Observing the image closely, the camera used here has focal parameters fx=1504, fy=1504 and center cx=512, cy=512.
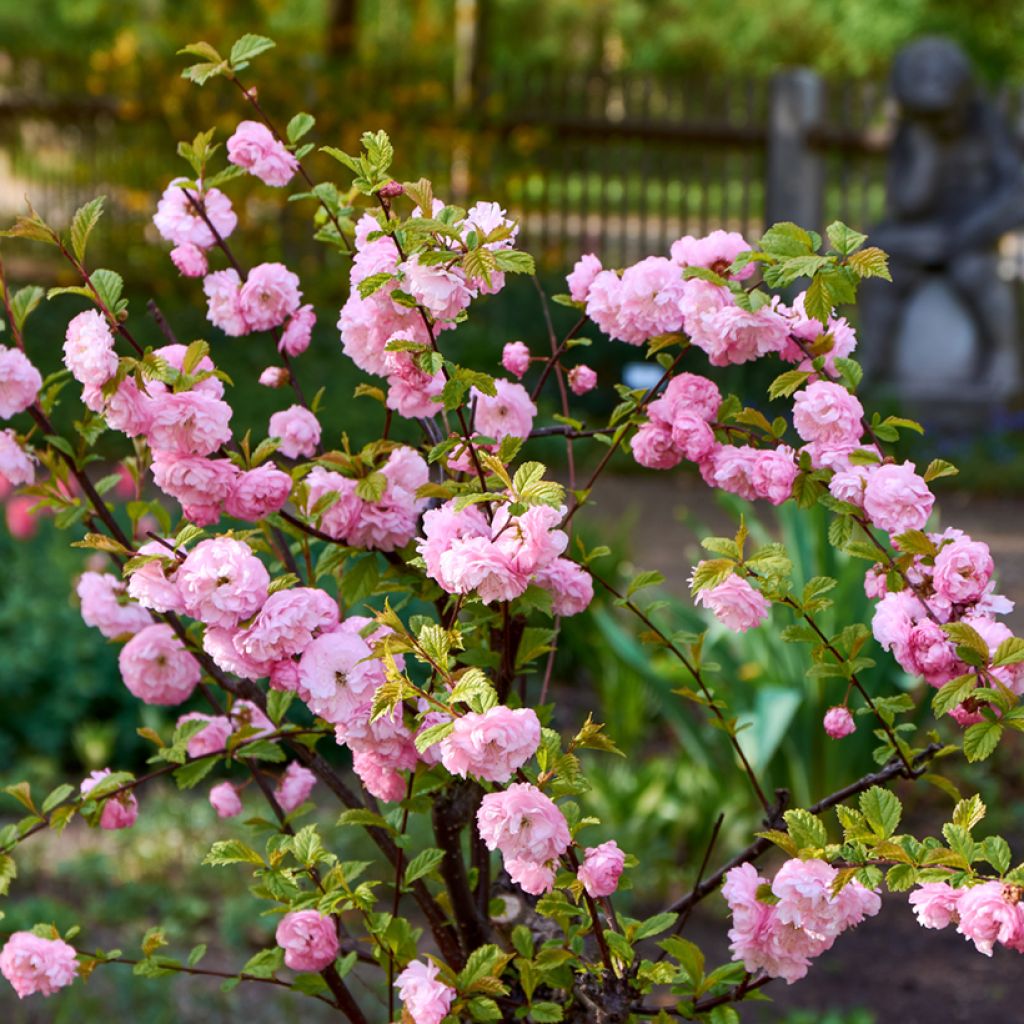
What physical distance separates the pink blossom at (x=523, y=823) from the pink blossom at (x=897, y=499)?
39cm

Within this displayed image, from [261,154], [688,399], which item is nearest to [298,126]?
[261,154]

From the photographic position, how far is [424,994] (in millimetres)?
1316

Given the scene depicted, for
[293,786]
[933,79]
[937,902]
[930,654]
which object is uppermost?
[930,654]

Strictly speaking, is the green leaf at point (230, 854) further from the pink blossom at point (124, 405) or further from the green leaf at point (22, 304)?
the green leaf at point (22, 304)

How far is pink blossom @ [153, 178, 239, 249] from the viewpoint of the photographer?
5.16 ft

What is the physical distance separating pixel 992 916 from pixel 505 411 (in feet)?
2.25

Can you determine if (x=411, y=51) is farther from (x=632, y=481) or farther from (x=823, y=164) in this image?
(x=632, y=481)

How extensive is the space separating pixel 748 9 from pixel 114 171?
1864 cm

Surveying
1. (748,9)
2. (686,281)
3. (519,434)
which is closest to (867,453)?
(686,281)

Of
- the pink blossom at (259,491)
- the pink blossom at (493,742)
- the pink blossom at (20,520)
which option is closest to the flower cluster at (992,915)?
the pink blossom at (493,742)

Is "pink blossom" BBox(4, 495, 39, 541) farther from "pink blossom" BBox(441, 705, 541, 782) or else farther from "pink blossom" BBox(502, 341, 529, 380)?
"pink blossom" BBox(441, 705, 541, 782)

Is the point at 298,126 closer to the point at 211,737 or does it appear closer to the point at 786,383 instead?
the point at 786,383

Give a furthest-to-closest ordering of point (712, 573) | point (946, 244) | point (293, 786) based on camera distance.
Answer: point (946, 244), point (293, 786), point (712, 573)

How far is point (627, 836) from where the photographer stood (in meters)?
2.99
